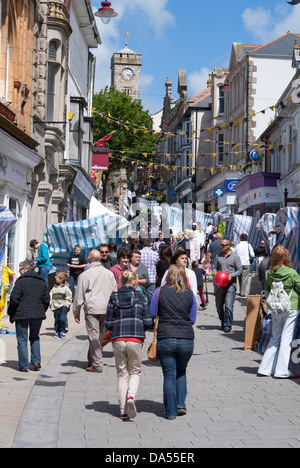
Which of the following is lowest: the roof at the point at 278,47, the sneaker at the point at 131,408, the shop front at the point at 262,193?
the sneaker at the point at 131,408

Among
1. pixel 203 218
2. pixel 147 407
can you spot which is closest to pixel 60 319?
pixel 147 407

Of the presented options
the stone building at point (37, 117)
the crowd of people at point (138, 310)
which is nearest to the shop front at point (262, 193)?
the stone building at point (37, 117)

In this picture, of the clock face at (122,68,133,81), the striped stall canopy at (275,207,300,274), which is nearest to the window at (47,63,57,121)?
the striped stall canopy at (275,207,300,274)

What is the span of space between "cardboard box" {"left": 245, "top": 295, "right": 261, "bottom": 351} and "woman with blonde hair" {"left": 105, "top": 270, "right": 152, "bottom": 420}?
4.32m

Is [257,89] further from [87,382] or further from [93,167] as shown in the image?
[87,382]

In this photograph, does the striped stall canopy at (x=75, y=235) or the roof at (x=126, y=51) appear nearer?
the striped stall canopy at (x=75, y=235)

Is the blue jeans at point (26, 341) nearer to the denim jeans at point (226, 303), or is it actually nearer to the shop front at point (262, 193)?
the denim jeans at point (226, 303)

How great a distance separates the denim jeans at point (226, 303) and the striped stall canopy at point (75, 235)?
6809 millimetres

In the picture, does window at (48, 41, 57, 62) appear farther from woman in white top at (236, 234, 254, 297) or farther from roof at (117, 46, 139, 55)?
roof at (117, 46, 139, 55)

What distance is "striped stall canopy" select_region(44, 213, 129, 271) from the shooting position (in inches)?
829

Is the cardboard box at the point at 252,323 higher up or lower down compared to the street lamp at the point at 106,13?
lower down

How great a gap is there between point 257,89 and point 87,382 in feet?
134

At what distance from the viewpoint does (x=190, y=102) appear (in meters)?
78.0

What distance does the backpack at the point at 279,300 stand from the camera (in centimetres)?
1001
